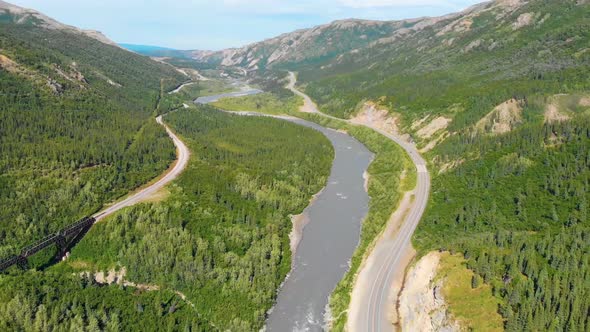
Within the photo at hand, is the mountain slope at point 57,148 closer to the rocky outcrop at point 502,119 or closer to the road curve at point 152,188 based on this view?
the road curve at point 152,188

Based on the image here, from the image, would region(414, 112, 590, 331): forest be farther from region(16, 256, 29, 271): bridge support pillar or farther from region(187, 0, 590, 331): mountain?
region(16, 256, 29, 271): bridge support pillar

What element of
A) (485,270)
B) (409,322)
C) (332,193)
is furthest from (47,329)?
(332,193)

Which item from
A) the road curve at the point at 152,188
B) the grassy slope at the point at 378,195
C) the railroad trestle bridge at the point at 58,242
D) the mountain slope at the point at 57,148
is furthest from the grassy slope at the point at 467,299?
the mountain slope at the point at 57,148

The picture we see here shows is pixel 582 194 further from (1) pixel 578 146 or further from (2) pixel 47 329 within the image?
(2) pixel 47 329

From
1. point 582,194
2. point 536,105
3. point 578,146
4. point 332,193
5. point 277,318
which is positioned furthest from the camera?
point 536,105

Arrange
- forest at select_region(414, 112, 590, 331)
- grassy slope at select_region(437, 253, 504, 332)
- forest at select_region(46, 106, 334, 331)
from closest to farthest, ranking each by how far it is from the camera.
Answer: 1. forest at select_region(414, 112, 590, 331)
2. grassy slope at select_region(437, 253, 504, 332)
3. forest at select_region(46, 106, 334, 331)

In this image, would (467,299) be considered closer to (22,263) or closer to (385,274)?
(385,274)

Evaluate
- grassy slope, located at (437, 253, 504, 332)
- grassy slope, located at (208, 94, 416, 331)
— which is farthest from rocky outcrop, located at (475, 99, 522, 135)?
grassy slope, located at (437, 253, 504, 332)
